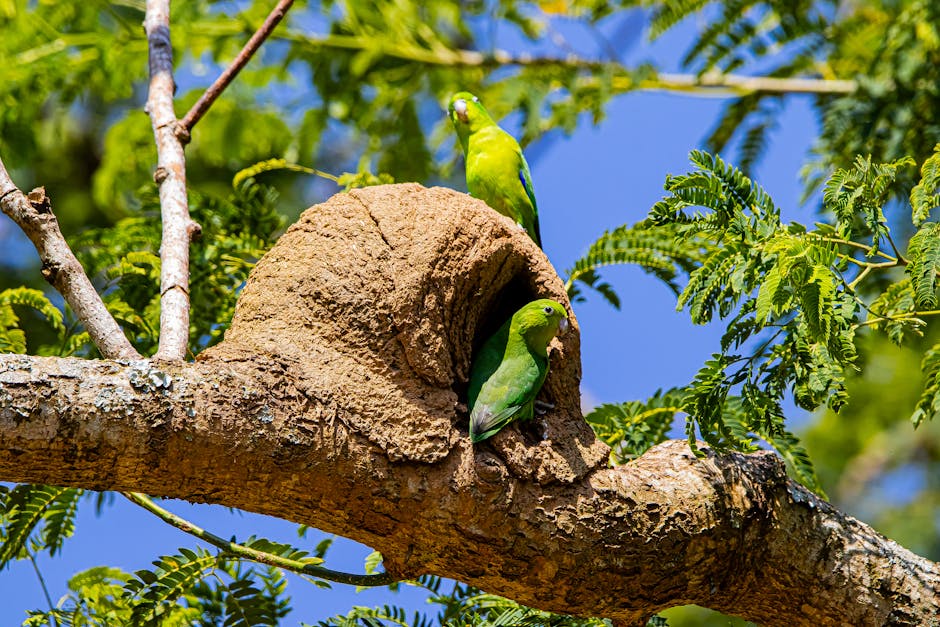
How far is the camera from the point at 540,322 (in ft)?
13.5

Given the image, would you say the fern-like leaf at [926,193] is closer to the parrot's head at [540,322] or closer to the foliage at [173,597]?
the parrot's head at [540,322]

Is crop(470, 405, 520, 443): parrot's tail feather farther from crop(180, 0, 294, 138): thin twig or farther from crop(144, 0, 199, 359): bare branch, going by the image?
crop(180, 0, 294, 138): thin twig

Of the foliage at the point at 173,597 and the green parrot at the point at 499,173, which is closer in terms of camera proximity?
the foliage at the point at 173,597

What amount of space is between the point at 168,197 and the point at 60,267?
756 mm

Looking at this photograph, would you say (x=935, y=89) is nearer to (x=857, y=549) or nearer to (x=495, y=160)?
(x=495, y=160)

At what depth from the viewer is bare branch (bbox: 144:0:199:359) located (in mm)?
→ 3658

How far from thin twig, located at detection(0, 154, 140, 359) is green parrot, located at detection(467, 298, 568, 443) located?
1237 mm

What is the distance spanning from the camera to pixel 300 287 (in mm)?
3838

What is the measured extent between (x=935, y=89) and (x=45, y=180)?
783 cm

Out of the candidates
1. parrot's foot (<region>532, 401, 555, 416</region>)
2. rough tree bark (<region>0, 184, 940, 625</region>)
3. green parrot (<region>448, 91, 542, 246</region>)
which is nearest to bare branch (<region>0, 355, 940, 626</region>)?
rough tree bark (<region>0, 184, 940, 625</region>)

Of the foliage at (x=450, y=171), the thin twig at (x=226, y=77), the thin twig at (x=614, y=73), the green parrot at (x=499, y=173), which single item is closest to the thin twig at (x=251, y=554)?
the foliage at (x=450, y=171)

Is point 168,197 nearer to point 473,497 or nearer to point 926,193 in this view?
point 473,497

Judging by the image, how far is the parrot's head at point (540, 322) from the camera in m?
4.11

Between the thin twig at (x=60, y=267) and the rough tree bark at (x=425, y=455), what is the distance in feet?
1.37
